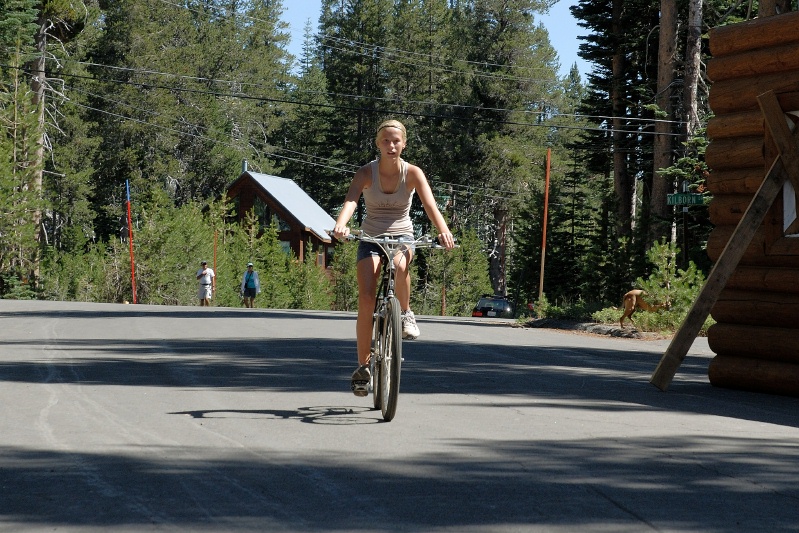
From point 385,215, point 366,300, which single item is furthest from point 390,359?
point 385,215

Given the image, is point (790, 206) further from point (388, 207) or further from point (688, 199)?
point (688, 199)

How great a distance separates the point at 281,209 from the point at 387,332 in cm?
6301

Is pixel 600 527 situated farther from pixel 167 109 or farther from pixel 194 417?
pixel 167 109

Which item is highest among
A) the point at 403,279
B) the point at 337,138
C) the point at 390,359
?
the point at 337,138

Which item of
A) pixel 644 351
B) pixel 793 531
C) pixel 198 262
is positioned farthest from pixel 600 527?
pixel 198 262

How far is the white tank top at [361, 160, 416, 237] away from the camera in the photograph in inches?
350

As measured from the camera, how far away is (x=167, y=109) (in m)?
72.0

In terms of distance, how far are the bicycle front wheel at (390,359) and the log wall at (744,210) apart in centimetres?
425

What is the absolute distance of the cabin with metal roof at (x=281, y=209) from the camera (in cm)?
7125

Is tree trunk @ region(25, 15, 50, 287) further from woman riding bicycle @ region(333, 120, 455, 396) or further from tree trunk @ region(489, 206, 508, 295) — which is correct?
woman riding bicycle @ region(333, 120, 455, 396)

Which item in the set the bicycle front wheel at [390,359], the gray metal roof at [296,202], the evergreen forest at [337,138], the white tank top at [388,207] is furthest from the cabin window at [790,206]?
the gray metal roof at [296,202]

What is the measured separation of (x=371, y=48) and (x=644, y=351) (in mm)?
66420

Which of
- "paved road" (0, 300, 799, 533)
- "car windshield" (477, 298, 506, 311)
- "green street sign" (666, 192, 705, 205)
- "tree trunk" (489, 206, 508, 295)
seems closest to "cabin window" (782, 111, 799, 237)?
"paved road" (0, 300, 799, 533)

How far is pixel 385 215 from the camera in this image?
29.4ft
